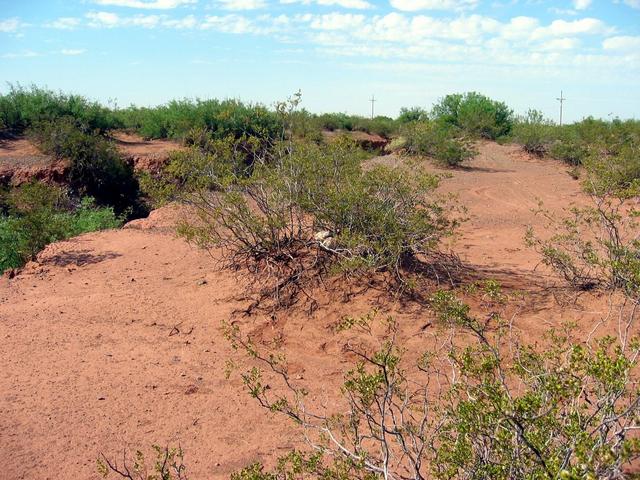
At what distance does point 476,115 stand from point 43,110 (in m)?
22.4

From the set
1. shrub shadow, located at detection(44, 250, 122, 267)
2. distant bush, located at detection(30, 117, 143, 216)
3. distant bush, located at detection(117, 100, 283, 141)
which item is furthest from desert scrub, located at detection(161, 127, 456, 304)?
distant bush, located at detection(117, 100, 283, 141)

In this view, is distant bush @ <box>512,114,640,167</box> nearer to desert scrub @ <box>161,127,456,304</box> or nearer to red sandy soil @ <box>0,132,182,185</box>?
red sandy soil @ <box>0,132,182,185</box>

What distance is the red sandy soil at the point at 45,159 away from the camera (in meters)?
17.3

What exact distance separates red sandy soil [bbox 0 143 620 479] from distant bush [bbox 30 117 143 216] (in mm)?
6853

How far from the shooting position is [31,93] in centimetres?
2292

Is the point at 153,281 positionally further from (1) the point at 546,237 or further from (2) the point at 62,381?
(1) the point at 546,237

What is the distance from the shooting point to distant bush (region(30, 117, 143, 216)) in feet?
57.6

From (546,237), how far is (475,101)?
28.6 metres

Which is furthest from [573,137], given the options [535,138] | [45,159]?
[45,159]

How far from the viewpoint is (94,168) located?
57.4 ft

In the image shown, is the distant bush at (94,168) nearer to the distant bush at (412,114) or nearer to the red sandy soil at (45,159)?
the red sandy soil at (45,159)

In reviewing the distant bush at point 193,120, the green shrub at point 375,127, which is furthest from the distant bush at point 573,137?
the distant bush at point 193,120

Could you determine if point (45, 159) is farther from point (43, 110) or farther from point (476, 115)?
point (476, 115)

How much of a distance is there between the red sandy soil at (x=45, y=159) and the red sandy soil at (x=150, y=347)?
728 centimetres
